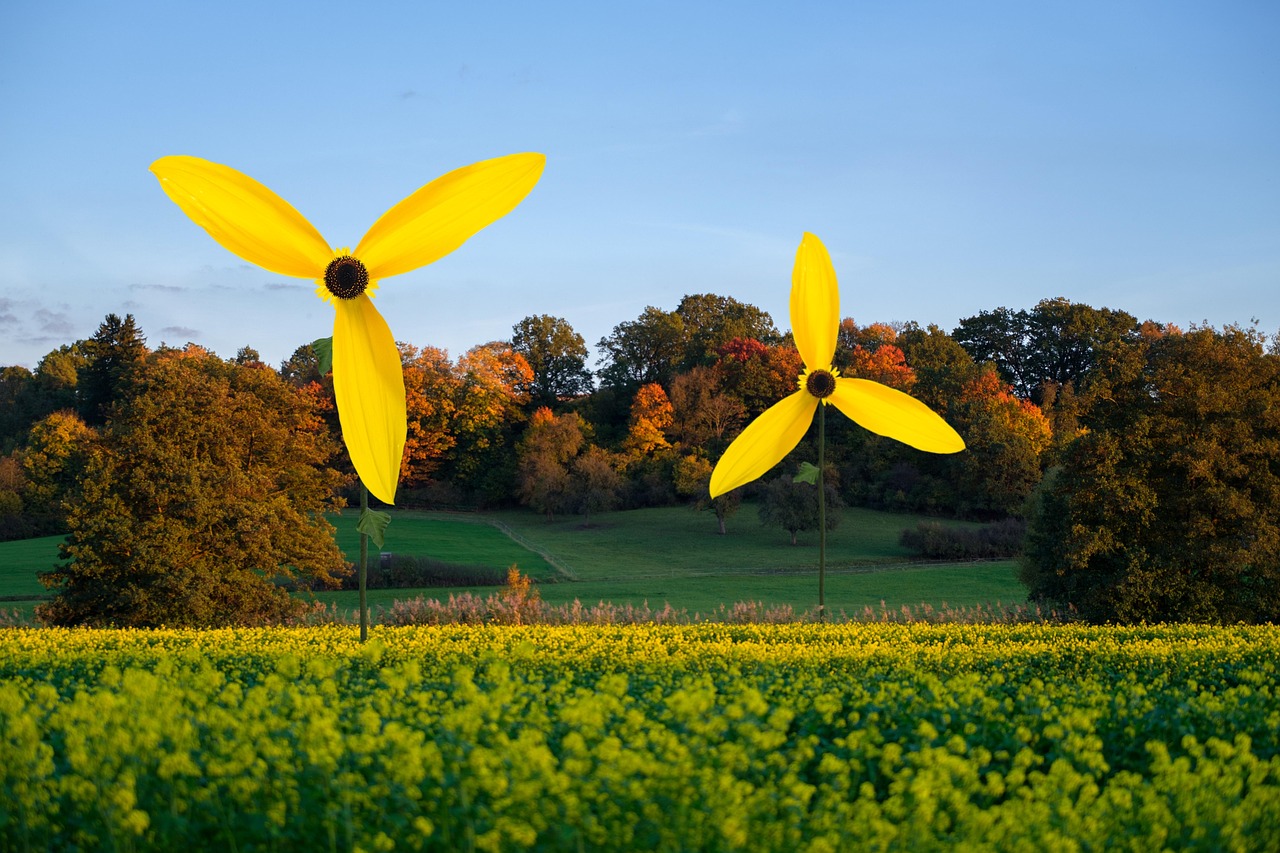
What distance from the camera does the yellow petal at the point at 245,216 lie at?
6.96 m

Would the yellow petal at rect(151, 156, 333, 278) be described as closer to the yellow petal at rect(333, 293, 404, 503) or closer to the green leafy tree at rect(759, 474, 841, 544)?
the yellow petal at rect(333, 293, 404, 503)

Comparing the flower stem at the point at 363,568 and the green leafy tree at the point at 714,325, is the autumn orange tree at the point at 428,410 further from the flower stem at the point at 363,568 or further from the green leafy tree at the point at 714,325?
the flower stem at the point at 363,568

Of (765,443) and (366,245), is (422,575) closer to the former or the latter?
(765,443)

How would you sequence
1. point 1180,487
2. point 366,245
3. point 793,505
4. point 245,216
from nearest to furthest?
point 245,216 < point 366,245 < point 1180,487 < point 793,505

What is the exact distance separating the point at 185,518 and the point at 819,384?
555 inches

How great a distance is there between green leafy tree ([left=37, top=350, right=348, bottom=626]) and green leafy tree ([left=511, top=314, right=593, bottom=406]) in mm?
38054

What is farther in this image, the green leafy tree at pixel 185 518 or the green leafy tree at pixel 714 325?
the green leafy tree at pixel 714 325

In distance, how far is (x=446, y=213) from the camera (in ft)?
23.2

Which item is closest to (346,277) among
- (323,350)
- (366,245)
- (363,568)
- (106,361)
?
(366,245)

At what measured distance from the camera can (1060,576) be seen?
63.7 ft

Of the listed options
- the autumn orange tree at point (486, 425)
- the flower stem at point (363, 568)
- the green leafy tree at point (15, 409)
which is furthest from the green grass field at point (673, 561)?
the flower stem at point (363, 568)

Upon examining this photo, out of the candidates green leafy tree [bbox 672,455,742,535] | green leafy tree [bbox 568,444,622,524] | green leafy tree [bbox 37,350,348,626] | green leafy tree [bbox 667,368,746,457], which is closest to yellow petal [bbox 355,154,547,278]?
green leafy tree [bbox 37,350,348,626]

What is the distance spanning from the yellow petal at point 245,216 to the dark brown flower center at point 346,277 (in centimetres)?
9

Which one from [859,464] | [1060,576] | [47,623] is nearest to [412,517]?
[859,464]
